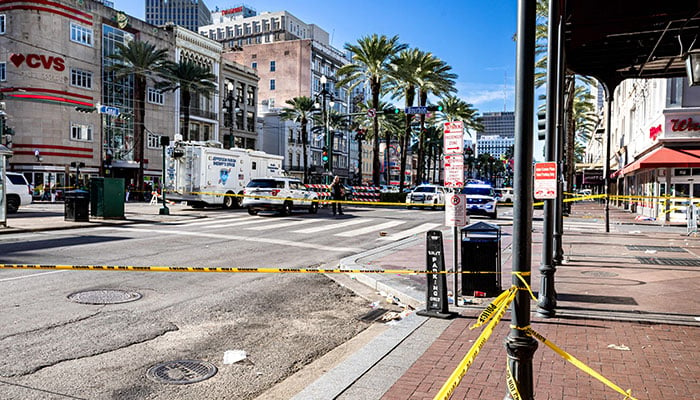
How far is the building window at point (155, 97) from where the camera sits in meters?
51.1

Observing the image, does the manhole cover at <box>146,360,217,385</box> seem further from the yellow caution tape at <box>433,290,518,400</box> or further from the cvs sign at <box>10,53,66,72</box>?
the cvs sign at <box>10,53,66,72</box>

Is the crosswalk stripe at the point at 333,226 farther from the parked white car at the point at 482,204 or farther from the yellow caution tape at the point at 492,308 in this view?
the yellow caution tape at the point at 492,308

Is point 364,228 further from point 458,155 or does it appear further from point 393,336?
point 393,336

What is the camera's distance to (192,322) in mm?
6590

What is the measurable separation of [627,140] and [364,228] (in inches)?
1261

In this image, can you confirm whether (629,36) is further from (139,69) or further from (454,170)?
(139,69)

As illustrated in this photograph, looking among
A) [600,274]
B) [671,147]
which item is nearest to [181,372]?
Answer: [600,274]

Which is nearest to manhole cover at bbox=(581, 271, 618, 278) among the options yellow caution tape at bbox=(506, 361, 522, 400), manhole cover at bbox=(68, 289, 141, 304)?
yellow caution tape at bbox=(506, 361, 522, 400)

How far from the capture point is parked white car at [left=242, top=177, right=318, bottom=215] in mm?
22953

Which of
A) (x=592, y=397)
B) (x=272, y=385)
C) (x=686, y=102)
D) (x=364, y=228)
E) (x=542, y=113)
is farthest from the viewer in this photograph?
(x=686, y=102)

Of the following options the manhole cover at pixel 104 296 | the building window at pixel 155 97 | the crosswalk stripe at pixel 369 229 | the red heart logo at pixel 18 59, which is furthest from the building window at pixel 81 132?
the manhole cover at pixel 104 296

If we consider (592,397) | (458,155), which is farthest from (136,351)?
(458,155)

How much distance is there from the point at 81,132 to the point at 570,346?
4708cm

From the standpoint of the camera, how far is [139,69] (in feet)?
150
